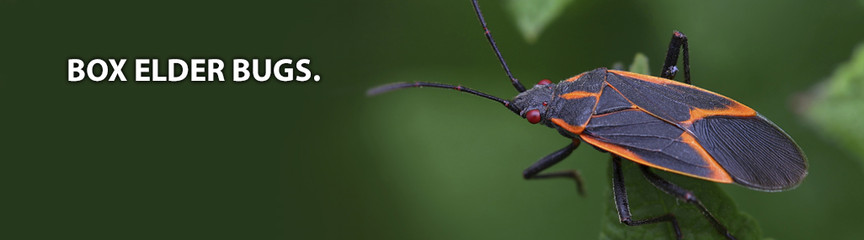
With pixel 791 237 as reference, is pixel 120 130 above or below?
above

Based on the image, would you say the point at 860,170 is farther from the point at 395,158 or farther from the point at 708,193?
the point at 395,158

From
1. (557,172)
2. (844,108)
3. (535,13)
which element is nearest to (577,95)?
(535,13)

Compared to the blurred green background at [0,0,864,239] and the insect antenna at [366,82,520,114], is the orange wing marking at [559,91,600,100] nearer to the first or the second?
the insect antenna at [366,82,520,114]

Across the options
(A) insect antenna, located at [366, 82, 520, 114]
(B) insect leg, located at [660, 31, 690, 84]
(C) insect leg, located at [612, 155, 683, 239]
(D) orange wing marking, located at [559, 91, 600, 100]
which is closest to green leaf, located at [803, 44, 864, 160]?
(C) insect leg, located at [612, 155, 683, 239]

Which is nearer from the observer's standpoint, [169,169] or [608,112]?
[608,112]

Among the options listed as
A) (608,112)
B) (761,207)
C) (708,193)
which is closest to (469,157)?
(608,112)

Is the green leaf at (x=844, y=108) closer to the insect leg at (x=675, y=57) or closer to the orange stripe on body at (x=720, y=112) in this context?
the orange stripe on body at (x=720, y=112)

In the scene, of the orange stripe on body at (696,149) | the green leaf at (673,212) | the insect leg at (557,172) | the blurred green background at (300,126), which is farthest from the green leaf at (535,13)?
the blurred green background at (300,126)
